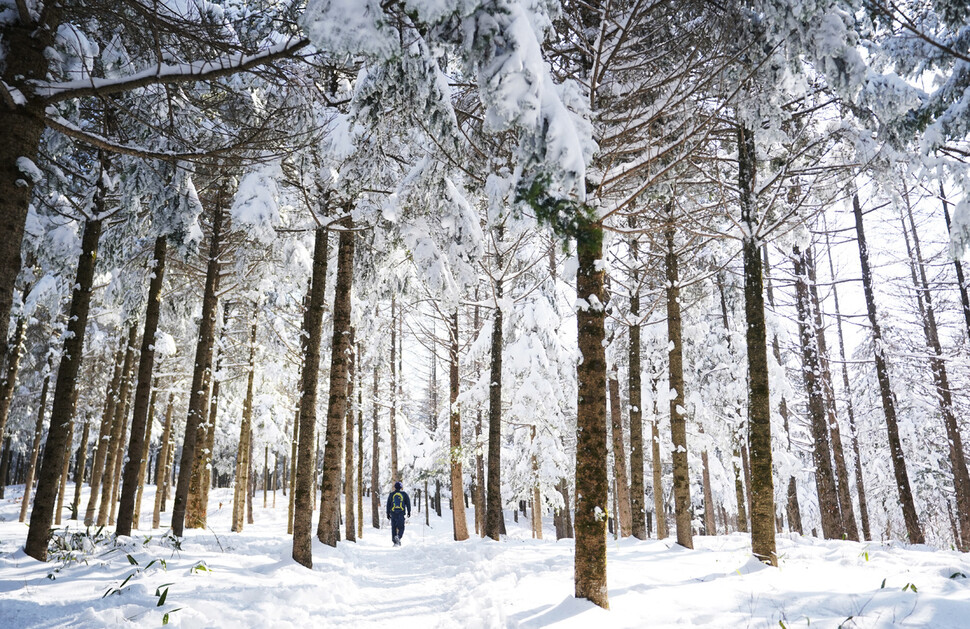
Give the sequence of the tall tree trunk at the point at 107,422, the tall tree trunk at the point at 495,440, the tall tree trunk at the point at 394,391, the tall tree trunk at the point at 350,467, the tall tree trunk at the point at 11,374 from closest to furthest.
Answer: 1. the tall tree trunk at the point at 11,374
2. the tall tree trunk at the point at 495,440
3. the tall tree trunk at the point at 107,422
4. the tall tree trunk at the point at 350,467
5. the tall tree trunk at the point at 394,391

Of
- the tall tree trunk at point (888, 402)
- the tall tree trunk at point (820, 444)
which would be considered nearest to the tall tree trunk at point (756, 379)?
the tall tree trunk at point (820, 444)

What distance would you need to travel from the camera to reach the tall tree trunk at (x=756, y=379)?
7.08 m

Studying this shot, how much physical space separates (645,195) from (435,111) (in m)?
4.81

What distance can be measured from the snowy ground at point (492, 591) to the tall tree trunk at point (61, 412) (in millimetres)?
394

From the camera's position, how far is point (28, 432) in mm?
31984

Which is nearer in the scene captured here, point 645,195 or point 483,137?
point 483,137

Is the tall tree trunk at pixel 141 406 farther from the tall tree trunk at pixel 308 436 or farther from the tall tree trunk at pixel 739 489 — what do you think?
the tall tree trunk at pixel 739 489

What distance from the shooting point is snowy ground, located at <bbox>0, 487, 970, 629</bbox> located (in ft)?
13.9

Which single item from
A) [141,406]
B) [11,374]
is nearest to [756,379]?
[141,406]

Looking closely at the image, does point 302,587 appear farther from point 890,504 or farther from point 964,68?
point 890,504

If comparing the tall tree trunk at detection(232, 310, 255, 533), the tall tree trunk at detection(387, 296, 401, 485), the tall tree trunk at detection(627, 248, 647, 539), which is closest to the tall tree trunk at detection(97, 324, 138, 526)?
the tall tree trunk at detection(232, 310, 255, 533)

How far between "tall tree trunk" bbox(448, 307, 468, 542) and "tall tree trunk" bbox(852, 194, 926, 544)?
11.5 meters

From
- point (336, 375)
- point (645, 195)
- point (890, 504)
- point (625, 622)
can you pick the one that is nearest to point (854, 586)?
point (625, 622)

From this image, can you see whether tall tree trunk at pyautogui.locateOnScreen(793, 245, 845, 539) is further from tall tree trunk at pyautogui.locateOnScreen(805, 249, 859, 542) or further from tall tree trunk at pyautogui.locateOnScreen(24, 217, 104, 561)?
tall tree trunk at pyautogui.locateOnScreen(24, 217, 104, 561)
